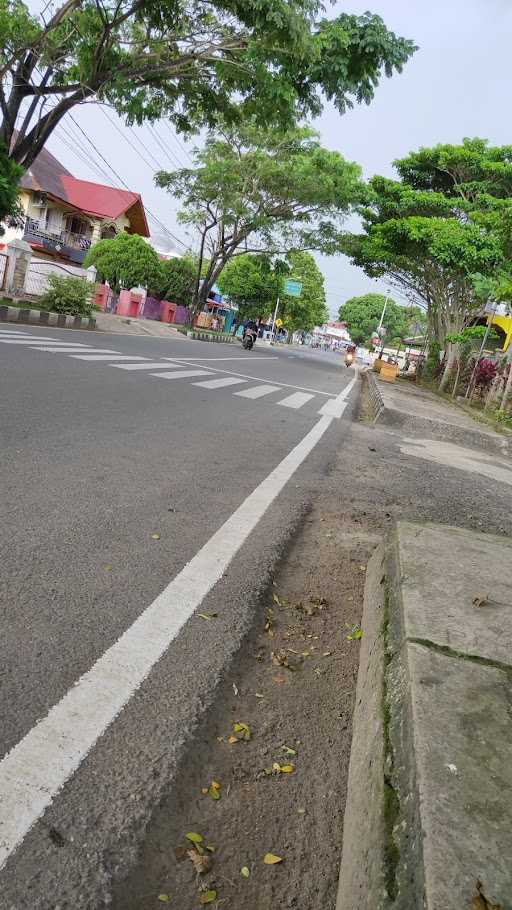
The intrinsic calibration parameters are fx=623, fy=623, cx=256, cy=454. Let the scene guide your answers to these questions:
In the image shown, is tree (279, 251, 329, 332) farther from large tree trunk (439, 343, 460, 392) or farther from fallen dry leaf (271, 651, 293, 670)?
fallen dry leaf (271, 651, 293, 670)

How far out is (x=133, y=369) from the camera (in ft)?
33.1

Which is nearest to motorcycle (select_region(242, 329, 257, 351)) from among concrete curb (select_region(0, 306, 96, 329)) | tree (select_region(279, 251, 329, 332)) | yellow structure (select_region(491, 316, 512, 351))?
concrete curb (select_region(0, 306, 96, 329))

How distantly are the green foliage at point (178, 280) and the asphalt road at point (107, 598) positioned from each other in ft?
128

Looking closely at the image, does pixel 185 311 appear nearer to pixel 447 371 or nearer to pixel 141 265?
pixel 141 265

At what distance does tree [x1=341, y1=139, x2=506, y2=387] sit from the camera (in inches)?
767

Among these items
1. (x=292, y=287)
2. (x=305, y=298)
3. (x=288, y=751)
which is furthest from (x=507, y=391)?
(x=305, y=298)

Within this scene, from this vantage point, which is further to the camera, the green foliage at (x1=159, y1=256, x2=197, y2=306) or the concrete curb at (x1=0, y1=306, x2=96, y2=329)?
the green foliage at (x1=159, y1=256, x2=197, y2=306)

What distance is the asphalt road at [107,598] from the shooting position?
1395 mm

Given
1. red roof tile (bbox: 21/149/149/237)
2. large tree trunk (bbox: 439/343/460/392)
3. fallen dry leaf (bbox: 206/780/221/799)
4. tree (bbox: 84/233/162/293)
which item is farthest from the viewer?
red roof tile (bbox: 21/149/149/237)

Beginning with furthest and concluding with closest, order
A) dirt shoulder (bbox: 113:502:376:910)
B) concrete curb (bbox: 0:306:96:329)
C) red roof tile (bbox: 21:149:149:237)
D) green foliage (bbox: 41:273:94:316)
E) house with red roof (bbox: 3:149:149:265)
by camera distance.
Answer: red roof tile (bbox: 21:149:149:237)
house with red roof (bbox: 3:149:149:265)
green foliage (bbox: 41:273:94:316)
concrete curb (bbox: 0:306:96:329)
dirt shoulder (bbox: 113:502:376:910)

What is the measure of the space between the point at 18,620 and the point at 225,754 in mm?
848

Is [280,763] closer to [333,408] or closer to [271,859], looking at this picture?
[271,859]

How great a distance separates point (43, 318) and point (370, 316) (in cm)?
9735

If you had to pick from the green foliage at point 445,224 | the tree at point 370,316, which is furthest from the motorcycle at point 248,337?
the tree at point 370,316
